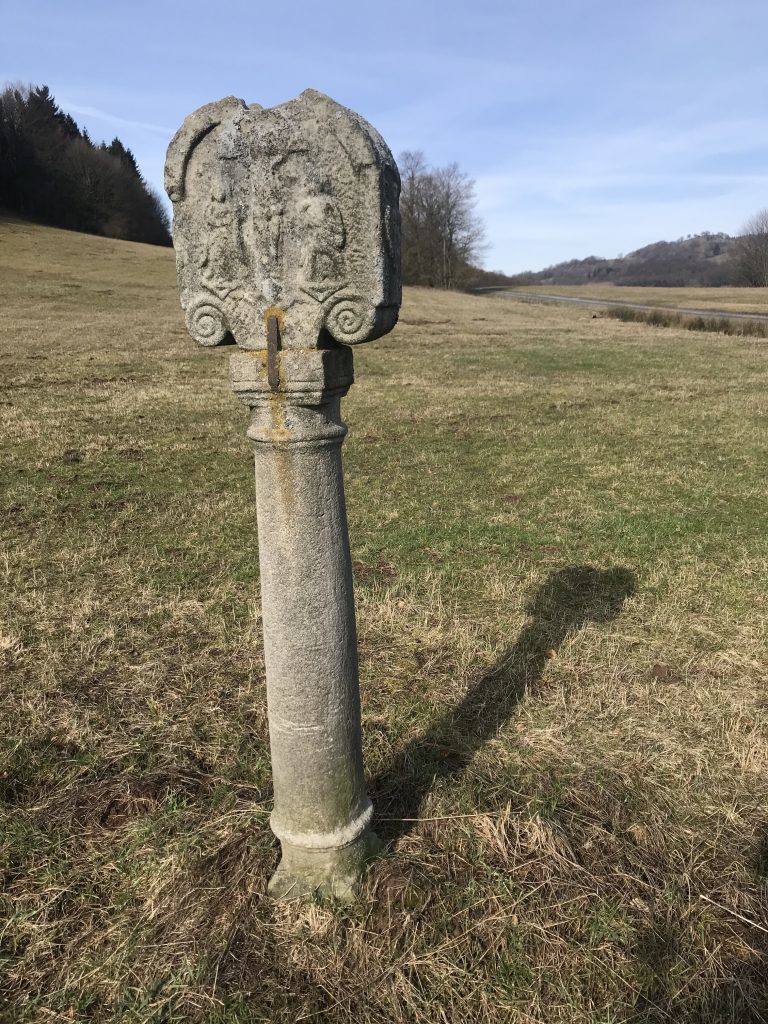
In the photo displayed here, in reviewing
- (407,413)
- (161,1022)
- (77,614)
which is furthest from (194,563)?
(407,413)

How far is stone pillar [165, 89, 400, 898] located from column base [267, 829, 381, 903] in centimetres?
22

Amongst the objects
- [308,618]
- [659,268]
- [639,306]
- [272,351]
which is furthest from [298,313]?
[659,268]

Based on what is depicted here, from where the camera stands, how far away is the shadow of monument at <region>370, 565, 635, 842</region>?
3.53 meters

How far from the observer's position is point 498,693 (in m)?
4.43

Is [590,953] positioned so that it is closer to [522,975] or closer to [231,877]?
[522,975]

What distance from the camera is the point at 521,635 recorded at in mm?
5133

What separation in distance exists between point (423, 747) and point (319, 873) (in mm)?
1139

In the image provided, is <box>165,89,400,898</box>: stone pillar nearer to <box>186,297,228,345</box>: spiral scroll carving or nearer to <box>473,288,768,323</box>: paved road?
<box>186,297,228,345</box>: spiral scroll carving

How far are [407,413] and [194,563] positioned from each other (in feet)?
26.0

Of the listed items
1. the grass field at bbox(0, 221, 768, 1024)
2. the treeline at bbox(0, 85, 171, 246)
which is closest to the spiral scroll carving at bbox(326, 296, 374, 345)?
the grass field at bbox(0, 221, 768, 1024)

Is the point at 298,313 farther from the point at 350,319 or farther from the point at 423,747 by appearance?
the point at 423,747

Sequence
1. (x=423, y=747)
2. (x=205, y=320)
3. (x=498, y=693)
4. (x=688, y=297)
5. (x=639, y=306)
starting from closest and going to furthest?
(x=205, y=320) → (x=423, y=747) → (x=498, y=693) → (x=639, y=306) → (x=688, y=297)

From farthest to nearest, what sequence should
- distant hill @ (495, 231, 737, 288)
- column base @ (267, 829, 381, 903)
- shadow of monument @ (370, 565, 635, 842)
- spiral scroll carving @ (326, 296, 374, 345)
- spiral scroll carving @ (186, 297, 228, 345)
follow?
distant hill @ (495, 231, 737, 288)
shadow of monument @ (370, 565, 635, 842)
column base @ (267, 829, 381, 903)
spiral scroll carving @ (186, 297, 228, 345)
spiral scroll carving @ (326, 296, 374, 345)

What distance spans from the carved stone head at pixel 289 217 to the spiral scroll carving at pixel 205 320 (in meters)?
0.01
